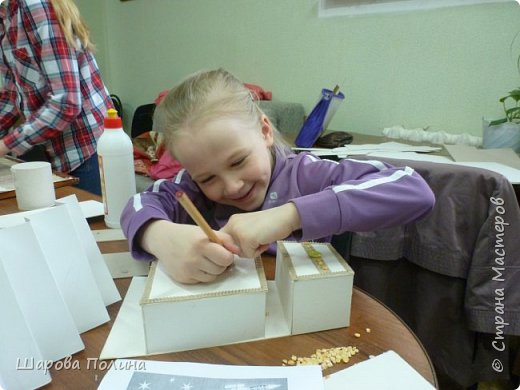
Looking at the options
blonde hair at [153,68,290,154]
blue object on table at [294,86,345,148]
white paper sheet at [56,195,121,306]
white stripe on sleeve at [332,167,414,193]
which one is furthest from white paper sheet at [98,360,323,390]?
blue object on table at [294,86,345,148]

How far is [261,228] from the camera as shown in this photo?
1.96ft

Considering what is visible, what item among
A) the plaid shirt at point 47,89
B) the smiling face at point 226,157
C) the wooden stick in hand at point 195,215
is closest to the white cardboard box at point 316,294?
the wooden stick in hand at point 195,215

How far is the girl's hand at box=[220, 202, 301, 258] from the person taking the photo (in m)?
0.59

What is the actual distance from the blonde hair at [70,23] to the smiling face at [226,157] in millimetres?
775

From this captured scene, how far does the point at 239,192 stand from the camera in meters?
0.77

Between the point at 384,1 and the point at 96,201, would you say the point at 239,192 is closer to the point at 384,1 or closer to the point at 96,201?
the point at 96,201

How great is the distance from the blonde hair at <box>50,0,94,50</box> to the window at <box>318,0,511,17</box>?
1.26 metres

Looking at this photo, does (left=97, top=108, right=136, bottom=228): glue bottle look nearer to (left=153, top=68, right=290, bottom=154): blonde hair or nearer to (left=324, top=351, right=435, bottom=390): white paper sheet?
(left=153, top=68, right=290, bottom=154): blonde hair

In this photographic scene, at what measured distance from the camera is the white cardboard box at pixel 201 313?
0.49m

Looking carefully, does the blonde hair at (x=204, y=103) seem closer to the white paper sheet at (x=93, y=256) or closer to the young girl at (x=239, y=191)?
the young girl at (x=239, y=191)

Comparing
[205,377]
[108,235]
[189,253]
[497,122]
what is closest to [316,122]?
[497,122]

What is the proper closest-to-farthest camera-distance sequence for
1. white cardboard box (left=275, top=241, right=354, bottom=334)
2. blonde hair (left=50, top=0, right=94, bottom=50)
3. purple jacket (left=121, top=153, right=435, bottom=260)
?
white cardboard box (left=275, top=241, right=354, bottom=334), purple jacket (left=121, top=153, right=435, bottom=260), blonde hair (left=50, top=0, right=94, bottom=50)

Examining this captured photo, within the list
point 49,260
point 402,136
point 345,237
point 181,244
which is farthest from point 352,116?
point 49,260

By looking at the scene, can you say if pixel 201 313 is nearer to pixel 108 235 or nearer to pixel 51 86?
pixel 108 235
